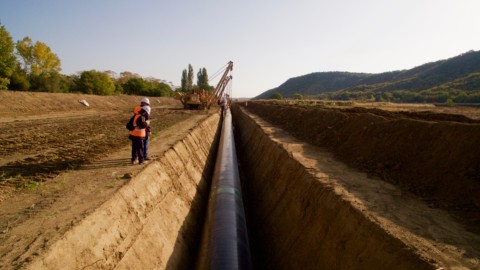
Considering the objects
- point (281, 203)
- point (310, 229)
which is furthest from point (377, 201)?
point (281, 203)

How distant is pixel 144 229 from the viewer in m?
6.29

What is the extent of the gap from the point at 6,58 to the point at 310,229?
1645 inches

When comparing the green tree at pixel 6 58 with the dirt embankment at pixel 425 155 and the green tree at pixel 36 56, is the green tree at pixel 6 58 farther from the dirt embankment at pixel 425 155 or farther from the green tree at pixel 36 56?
the dirt embankment at pixel 425 155

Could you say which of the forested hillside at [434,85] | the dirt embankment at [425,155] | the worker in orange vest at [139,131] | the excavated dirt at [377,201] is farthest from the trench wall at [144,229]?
the forested hillside at [434,85]

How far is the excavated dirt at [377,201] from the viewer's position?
477 cm

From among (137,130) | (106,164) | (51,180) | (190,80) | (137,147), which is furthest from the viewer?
(190,80)

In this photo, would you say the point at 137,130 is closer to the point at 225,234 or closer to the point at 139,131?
the point at 139,131

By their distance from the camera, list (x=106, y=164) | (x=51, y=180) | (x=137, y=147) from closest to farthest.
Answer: (x=51, y=180) → (x=137, y=147) → (x=106, y=164)

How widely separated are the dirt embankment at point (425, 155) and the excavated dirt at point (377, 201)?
25mm

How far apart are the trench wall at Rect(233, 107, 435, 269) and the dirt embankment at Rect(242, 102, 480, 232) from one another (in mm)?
2087

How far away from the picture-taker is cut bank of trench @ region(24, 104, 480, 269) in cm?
453

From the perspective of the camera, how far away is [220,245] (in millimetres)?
6555

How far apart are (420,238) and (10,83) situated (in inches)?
1816

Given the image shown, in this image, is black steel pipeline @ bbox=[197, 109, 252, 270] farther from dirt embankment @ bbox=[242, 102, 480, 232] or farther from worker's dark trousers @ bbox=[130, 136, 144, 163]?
dirt embankment @ bbox=[242, 102, 480, 232]
